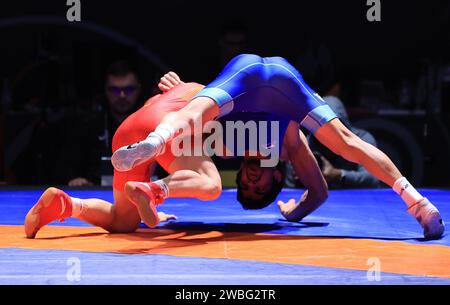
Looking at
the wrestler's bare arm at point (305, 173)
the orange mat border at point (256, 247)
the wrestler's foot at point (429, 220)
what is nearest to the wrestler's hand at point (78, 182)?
the orange mat border at point (256, 247)

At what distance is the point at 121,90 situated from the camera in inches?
216

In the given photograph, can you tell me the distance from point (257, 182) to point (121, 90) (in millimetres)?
2121

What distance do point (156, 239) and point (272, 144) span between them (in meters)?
0.73

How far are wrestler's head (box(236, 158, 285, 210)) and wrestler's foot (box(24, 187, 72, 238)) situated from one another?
0.80m

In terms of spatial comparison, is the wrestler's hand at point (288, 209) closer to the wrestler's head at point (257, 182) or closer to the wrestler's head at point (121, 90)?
the wrestler's head at point (257, 182)

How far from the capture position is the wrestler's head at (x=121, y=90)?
548 cm

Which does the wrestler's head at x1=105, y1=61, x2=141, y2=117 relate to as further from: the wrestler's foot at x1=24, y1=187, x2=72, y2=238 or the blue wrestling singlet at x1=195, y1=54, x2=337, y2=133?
the wrestler's foot at x1=24, y1=187, x2=72, y2=238

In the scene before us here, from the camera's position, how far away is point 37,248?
10.0 ft

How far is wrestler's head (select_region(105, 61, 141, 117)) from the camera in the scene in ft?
18.0

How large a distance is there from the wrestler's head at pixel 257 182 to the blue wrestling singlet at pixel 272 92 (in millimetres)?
253

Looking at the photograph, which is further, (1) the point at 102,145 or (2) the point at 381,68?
(2) the point at 381,68
